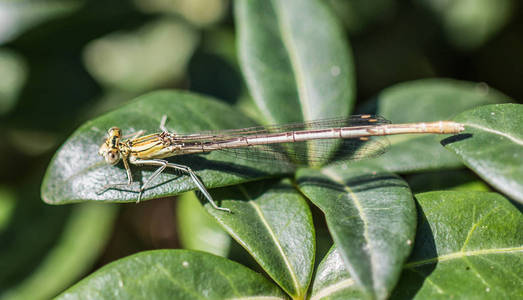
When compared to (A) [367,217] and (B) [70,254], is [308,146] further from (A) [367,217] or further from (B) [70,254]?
(B) [70,254]

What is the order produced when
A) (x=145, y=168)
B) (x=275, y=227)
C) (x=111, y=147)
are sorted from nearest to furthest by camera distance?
(x=275, y=227) → (x=111, y=147) → (x=145, y=168)

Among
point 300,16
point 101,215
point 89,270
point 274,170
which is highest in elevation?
point 300,16

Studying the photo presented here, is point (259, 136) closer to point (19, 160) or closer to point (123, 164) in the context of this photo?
point (123, 164)

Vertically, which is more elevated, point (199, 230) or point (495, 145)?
point (495, 145)

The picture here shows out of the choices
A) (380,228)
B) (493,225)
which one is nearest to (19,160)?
(380,228)

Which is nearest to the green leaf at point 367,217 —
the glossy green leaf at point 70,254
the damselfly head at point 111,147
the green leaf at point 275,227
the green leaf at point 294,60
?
the green leaf at point 275,227

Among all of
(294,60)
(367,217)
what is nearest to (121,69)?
(294,60)

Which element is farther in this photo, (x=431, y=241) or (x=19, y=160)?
(x=19, y=160)
